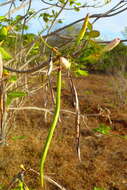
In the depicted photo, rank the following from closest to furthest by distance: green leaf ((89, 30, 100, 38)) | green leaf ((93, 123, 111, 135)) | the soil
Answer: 1. green leaf ((89, 30, 100, 38))
2. the soil
3. green leaf ((93, 123, 111, 135))

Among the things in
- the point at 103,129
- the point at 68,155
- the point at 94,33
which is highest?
the point at 94,33

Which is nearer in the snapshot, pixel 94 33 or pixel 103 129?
pixel 94 33

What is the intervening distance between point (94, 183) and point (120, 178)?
25cm

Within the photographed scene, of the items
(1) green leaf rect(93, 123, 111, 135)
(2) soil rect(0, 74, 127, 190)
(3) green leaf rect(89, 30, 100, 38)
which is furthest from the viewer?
(1) green leaf rect(93, 123, 111, 135)

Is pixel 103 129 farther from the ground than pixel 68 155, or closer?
closer

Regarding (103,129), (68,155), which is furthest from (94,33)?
(103,129)

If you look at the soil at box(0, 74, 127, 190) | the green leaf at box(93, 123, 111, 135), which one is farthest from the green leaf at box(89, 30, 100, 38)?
the green leaf at box(93, 123, 111, 135)

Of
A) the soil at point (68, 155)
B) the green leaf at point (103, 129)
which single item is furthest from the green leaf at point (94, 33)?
the green leaf at point (103, 129)

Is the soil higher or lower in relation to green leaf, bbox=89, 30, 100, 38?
lower

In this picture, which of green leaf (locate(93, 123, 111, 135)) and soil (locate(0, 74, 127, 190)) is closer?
soil (locate(0, 74, 127, 190))

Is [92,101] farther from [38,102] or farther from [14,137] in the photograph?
[14,137]

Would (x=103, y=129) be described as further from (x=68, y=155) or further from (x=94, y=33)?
(x=94, y=33)

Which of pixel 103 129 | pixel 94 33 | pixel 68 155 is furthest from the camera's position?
pixel 103 129

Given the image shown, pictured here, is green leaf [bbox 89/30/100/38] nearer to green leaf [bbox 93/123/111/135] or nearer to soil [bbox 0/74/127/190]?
soil [bbox 0/74/127/190]
